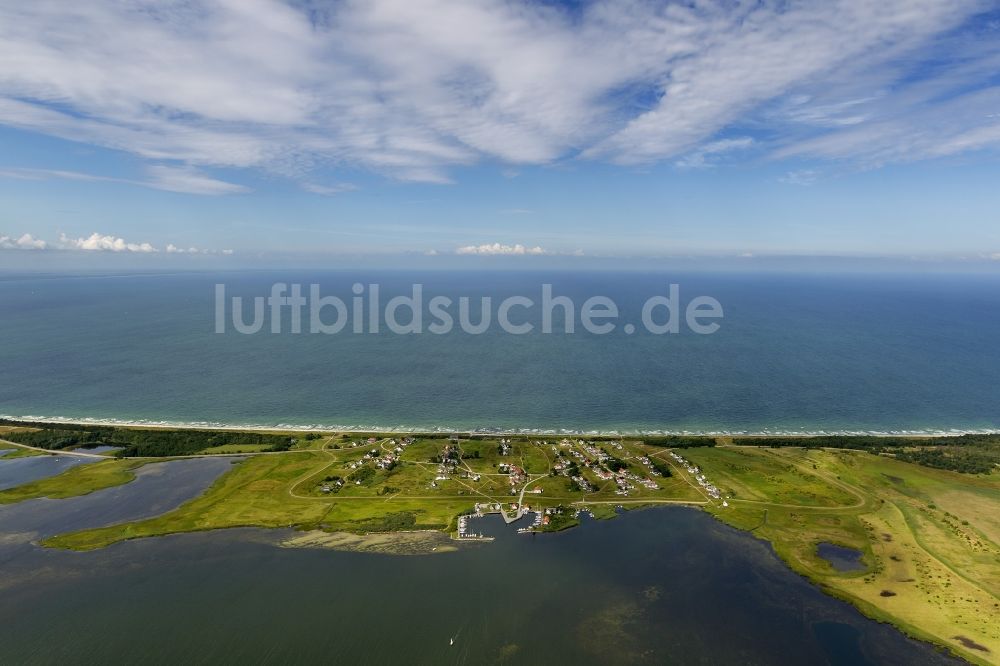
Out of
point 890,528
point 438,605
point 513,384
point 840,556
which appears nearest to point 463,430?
point 513,384

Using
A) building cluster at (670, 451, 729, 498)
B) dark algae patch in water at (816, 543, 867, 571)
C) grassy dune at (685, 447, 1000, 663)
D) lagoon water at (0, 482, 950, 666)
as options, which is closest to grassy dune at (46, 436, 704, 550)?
building cluster at (670, 451, 729, 498)

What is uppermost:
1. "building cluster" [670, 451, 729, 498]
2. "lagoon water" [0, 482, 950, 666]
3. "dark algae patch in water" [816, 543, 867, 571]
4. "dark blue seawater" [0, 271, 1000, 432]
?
"dark blue seawater" [0, 271, 1000, 432]

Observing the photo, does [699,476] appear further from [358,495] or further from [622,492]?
[358,495]

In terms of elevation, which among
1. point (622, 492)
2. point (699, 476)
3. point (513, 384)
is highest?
point (513, 384)

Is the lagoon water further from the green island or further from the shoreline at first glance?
the shoreline

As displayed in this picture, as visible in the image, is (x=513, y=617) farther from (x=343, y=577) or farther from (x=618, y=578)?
(x=343, y=577)

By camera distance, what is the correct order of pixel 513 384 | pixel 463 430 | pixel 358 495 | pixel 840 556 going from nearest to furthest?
1. pixel 840 556
2. pixel 358 495
3. pixel 463 430
4. pixel 513 384

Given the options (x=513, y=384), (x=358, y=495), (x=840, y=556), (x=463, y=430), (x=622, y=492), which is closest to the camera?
(x=840, y=556)

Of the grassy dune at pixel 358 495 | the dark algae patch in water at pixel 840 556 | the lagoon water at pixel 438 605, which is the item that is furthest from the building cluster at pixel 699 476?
the dark algae patch in water at pixel 840 556
